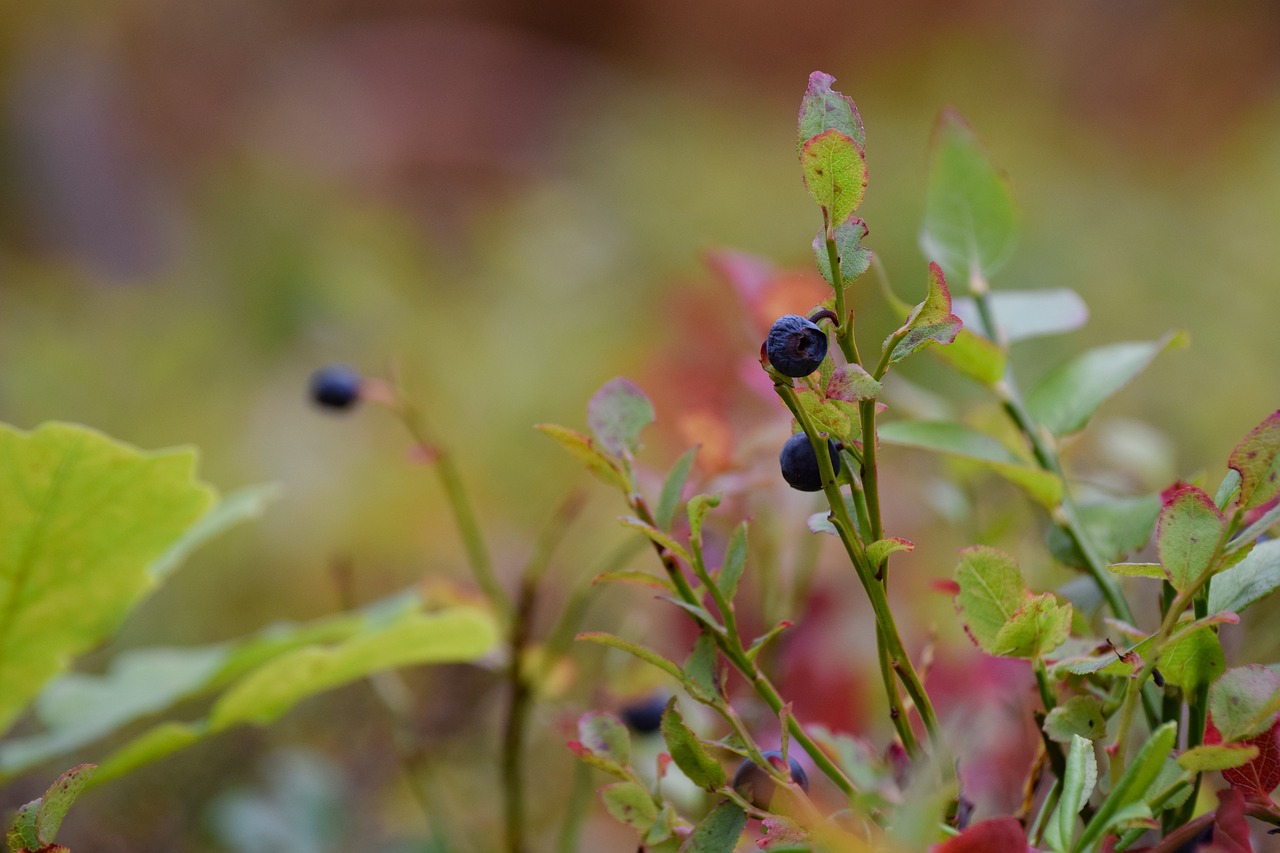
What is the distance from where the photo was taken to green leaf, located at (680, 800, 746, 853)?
0.74 ft

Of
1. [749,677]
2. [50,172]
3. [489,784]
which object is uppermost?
[50,172]

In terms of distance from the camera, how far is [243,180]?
230 cm

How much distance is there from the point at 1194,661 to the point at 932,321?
0.10m

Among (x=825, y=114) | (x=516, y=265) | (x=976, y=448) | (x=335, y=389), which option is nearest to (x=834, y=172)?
(x=825, y=114)

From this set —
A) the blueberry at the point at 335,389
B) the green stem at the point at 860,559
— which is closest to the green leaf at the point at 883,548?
the green stem at the point at 860,559

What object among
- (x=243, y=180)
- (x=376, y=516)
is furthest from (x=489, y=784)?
(x=243, y=180)

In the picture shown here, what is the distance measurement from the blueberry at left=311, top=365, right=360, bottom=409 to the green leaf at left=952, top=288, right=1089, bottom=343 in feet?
0.94

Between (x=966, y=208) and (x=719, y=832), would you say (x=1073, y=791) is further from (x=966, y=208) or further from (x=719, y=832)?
(x=966, y=208)

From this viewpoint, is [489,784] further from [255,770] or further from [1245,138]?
[1245,138]

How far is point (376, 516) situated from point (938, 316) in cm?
129

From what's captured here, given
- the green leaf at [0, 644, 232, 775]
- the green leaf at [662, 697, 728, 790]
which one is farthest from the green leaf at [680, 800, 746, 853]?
the green leaf at [0, 644, 232, 775]

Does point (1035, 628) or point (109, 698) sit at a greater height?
point (109, 698)

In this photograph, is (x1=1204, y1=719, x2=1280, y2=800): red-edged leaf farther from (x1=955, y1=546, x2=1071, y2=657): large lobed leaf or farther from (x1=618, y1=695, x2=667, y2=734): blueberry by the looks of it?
(x1=618, y1=695, x2=667, y2=734): blueberry

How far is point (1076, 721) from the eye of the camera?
0.75ft
